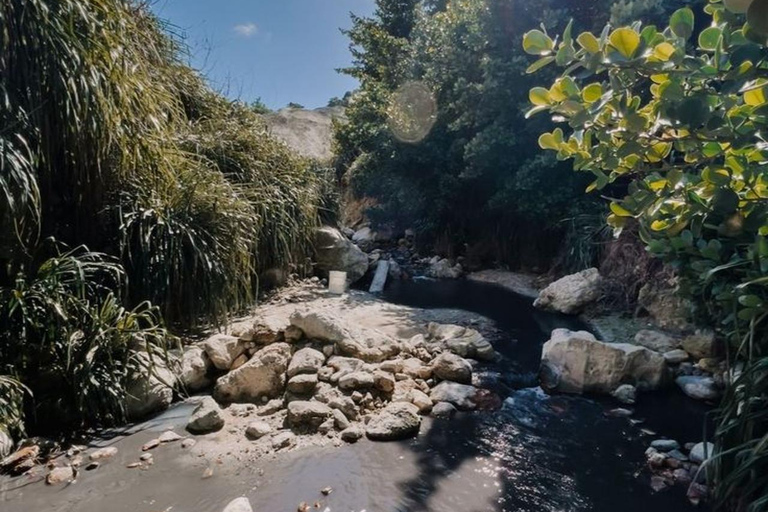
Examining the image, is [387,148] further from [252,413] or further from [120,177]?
[252,413]

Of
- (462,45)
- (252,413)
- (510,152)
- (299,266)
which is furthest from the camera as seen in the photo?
(462,45)

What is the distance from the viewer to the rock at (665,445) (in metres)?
2.57

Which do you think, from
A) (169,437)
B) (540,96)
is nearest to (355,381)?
(169,437)

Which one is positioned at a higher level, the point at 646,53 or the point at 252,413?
the point at 646,53

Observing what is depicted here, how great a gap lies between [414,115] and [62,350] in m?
6.90

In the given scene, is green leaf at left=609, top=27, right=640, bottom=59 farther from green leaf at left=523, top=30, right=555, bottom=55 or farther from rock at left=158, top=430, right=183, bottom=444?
rock at left=158, top=430, right=183, bottom=444

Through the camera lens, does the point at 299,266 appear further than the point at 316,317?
Yes

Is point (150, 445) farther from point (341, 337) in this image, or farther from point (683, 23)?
point (683, 23)

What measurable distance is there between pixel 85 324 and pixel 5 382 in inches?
18.5

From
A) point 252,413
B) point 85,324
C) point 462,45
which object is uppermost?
point 462,45

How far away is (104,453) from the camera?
2322 mm

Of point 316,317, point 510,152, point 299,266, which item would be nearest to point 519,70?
point 510,152

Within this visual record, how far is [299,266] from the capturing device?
231 inches

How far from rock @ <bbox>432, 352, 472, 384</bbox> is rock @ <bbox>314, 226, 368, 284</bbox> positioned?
3166mm
